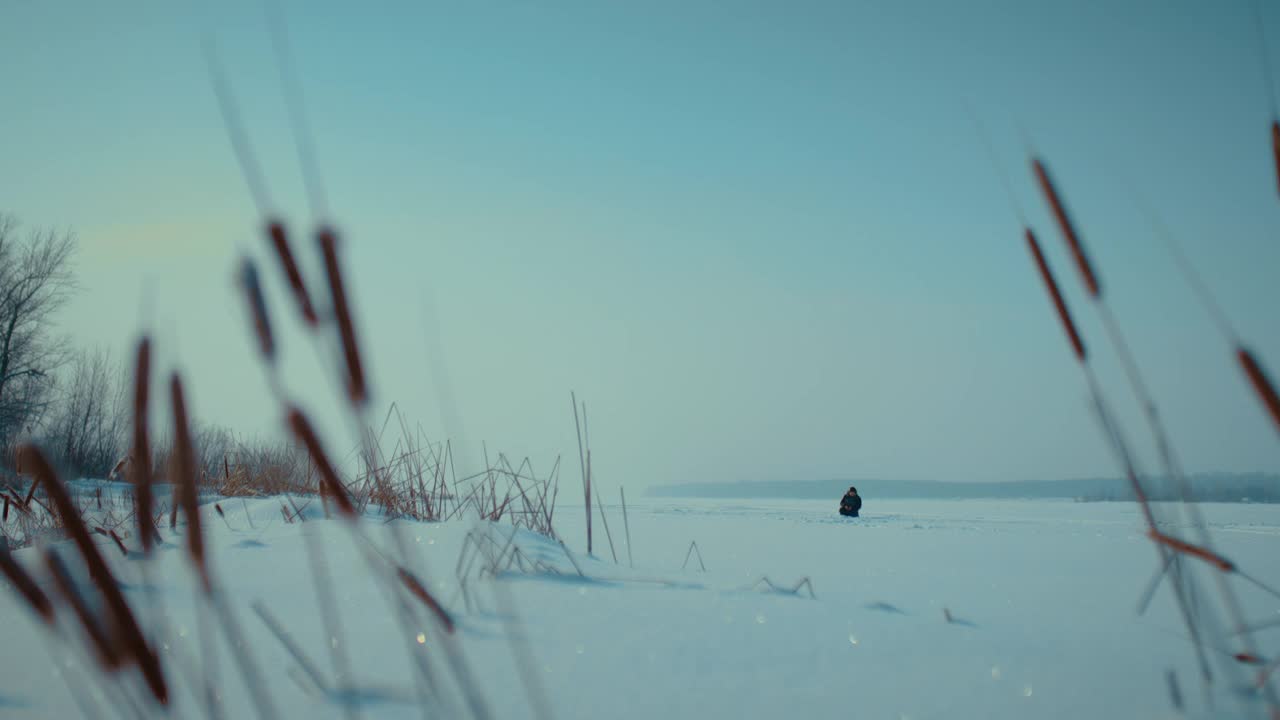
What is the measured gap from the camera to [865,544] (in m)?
4.05

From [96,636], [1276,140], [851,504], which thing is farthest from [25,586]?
[851,504]

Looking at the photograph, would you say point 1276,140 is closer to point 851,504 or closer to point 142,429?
point 142,429

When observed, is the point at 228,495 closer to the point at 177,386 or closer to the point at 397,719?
the point at 397,719

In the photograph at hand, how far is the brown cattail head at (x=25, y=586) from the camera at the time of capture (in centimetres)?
44

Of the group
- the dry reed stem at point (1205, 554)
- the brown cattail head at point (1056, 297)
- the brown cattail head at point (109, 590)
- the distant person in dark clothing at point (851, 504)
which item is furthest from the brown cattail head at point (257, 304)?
the distant person in dark clothing at point (851, 504)

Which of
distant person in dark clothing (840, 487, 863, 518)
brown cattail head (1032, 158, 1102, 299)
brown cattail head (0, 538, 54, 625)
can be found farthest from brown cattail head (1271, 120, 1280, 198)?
distant person in dark clothing (840, 487, 863, 518)

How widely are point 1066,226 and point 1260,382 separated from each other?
225 mm

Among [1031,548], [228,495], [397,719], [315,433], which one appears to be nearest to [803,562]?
[1031,548]

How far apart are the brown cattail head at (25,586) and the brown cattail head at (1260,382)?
91 cm

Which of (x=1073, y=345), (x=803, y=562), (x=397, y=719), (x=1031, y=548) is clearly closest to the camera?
(x=1073, y=345)

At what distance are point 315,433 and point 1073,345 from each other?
2.39ft

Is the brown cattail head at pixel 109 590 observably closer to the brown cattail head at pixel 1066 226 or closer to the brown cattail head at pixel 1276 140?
the brown cattail head at pixel 1066 226

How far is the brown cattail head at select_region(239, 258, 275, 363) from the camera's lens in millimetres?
475

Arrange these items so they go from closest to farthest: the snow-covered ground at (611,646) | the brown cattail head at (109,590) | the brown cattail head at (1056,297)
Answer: the brown cattail head at (109,590), the brown cattail head at (1056,297), the snow-covered ground at (611,646)
